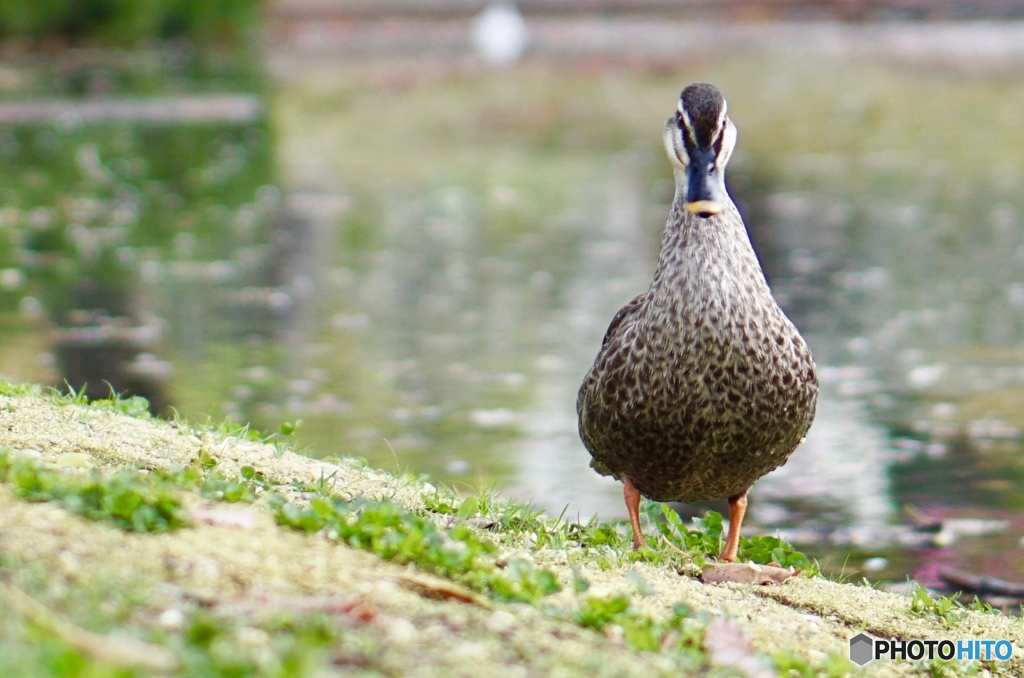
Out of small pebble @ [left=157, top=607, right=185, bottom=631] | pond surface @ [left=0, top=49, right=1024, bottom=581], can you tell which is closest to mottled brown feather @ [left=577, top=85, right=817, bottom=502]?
pond surface @ [left=0, top=49, right=1024, bottom=581]

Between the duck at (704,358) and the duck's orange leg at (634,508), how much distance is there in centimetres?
13

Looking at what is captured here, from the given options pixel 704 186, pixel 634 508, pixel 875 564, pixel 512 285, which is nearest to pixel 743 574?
pixel 634 508

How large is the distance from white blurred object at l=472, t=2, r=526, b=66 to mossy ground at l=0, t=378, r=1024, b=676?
27615 mm

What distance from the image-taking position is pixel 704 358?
428 centimetres

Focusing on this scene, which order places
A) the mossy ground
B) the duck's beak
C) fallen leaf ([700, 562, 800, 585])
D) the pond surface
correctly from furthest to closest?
1. the pond surface
2. fallen leaf ([700, 562, 800, 585])
3. the duck's beak
4. the mossy ground

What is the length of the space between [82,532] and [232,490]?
587mm

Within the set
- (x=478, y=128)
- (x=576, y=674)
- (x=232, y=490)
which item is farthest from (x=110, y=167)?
(x=576, y=674)

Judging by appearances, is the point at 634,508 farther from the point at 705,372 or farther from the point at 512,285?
the point at 512,285

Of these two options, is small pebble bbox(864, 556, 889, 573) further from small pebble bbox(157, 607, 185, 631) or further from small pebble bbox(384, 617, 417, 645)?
small pebble bbox(157, 607, 185, 631)

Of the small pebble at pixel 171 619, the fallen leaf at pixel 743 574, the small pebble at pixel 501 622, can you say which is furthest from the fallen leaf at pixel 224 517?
the fallen leaf at pixel 743 574

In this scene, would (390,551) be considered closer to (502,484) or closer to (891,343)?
(502,484)

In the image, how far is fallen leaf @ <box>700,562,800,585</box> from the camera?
175 inches

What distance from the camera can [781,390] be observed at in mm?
4340

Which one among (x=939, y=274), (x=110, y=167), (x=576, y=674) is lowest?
(x=576, y=674)
